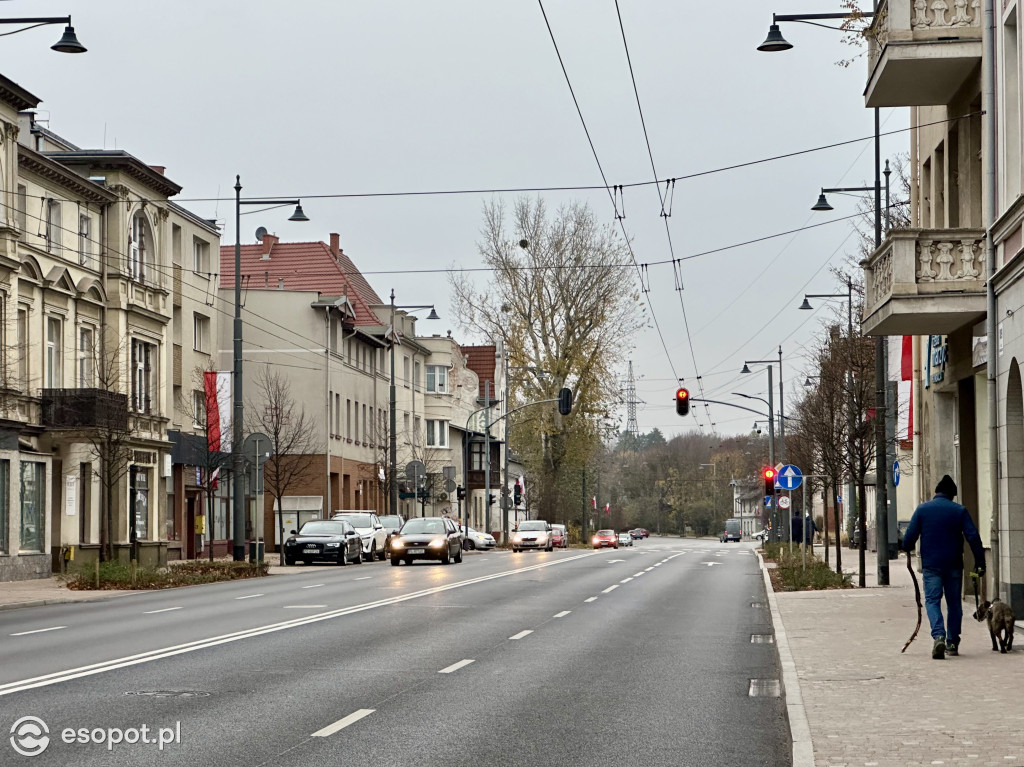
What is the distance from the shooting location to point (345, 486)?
68.3 meters

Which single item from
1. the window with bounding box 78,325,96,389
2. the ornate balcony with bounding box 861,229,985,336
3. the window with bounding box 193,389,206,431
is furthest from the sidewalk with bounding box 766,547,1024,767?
the window with bounding box 193,389,206,431

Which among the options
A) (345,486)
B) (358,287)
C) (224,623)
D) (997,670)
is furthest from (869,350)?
(358,287)

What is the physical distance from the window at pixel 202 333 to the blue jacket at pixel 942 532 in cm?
4228

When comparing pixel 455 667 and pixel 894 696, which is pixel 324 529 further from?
pixel 894 696

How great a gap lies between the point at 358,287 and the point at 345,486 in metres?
13.3

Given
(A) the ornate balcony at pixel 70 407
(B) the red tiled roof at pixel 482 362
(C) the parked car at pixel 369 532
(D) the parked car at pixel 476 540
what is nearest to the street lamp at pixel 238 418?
(A) the ornate balcony at pixel 70 407

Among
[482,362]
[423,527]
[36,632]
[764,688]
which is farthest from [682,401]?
[482,362]

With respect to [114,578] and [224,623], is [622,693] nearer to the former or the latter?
[224,623]

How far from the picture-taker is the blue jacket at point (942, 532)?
14586 millimetres

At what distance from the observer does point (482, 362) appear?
108 m

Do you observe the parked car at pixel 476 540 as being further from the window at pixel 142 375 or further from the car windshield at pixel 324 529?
the window at pixel 142 375

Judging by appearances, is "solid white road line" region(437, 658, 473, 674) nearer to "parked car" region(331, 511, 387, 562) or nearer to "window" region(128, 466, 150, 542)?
"window" region(128, 466, 150, 542)

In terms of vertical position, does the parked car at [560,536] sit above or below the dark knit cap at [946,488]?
below

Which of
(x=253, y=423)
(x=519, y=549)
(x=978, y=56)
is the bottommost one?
(x=519, y=549)
